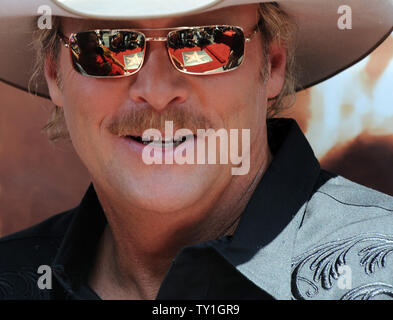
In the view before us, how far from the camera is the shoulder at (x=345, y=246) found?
2.08 meters

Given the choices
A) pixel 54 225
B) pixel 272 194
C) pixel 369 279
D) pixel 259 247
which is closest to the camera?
pixel 369 279

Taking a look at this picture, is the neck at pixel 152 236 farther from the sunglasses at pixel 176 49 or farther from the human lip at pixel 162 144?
the sunglasses at pixel 176 49

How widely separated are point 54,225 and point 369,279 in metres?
1.32

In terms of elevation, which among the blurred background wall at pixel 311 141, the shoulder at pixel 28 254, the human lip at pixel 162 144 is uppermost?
the human lip at pixel 162 144

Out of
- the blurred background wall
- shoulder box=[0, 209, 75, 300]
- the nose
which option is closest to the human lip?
the nose

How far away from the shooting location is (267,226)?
228cm

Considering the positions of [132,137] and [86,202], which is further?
[86,202]

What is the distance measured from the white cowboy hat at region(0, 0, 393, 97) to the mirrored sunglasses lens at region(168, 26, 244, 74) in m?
0.11

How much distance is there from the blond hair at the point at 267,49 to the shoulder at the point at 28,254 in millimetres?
376

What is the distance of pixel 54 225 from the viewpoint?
2.95 metres

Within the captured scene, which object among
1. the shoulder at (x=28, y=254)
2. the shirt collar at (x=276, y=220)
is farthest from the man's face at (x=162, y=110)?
the shoulder at (x=28, y=254)

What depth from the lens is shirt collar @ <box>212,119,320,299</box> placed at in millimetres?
2148
